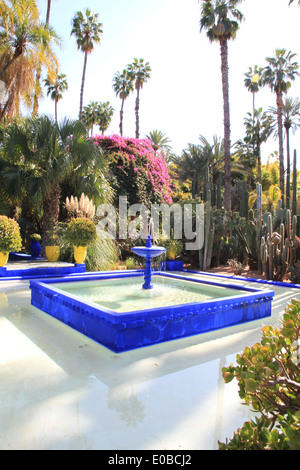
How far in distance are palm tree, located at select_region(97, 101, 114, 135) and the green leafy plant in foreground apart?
33820 mm

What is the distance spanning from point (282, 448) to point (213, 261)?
10.8 meters

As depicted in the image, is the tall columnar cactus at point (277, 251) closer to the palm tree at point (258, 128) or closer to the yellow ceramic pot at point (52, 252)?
the yellow ceramic pot at point (52, 252)

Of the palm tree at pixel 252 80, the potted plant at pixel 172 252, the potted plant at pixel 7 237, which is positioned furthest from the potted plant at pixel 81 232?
the palm tree at pixel 252 80

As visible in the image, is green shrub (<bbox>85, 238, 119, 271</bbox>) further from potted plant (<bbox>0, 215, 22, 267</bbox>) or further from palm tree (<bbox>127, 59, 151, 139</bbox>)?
palm tree (<bbox>127, 59, 151, 139</bbox>)

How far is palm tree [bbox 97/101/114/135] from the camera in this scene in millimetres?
33094

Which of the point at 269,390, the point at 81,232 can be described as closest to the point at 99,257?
the point at 81,232

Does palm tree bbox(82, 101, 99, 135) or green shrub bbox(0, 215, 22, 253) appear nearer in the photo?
green shrub bbox(0, 215, 22, 253)

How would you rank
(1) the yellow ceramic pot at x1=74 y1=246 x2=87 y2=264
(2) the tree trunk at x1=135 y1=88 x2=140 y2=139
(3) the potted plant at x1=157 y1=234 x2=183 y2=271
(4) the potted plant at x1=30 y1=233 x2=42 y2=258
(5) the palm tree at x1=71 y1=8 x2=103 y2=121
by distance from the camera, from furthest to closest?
(2) the tree trunk at x1=135 y1=88 x2=140 y2=139, (5) the palm tree at x1=71 y1=8 x2=103 y2=121, (4) the potted plant at x1=30 y1=233 x2=42 y2=258, (3) the potted plant at x1=157 y1=234 x2=183 y2=271, (1) the yellow ceramic pot at x1=74 y1=246 x2=87 y2=264

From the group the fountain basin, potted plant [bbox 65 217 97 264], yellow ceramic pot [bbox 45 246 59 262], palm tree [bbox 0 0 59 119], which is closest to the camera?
the fountain basin

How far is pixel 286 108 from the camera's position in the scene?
27.2 metres

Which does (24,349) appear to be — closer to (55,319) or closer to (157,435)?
(55,319)

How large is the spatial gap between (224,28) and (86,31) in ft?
45.2

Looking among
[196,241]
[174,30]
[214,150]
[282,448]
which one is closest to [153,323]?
[282,448]

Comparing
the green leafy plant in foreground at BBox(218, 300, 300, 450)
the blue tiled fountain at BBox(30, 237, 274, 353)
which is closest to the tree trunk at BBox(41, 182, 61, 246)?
the blue tiled fountain at BBox(30, 237, 274, 353)
